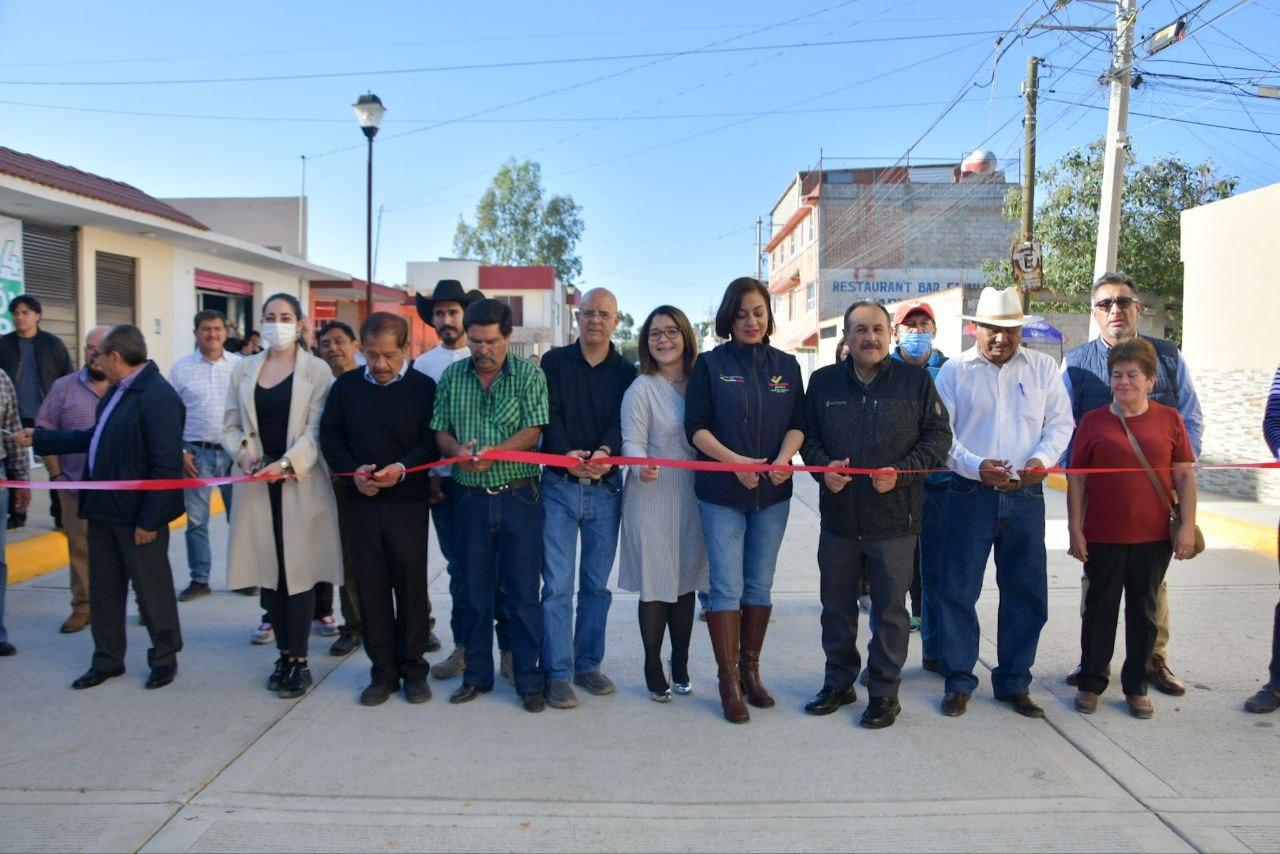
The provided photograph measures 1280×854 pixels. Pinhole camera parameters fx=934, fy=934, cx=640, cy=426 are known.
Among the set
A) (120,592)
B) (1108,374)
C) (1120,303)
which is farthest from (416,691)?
(1120,303)

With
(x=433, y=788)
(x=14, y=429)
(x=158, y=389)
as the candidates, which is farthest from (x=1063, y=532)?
(x=14, y=429)

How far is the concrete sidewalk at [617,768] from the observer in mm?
3295

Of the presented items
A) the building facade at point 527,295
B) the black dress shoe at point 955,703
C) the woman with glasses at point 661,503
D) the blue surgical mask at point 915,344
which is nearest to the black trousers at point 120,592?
the woman with glasses at point 661,503

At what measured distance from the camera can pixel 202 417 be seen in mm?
6762

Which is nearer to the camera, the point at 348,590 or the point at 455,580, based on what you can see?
the point at 455,580

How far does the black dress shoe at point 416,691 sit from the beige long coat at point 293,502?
0.69m

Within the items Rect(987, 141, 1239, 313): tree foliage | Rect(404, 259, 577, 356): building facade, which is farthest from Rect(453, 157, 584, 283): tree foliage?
Rect(987, 141, 1239, 313): tree foliage

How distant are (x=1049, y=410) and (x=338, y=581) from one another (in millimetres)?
3722

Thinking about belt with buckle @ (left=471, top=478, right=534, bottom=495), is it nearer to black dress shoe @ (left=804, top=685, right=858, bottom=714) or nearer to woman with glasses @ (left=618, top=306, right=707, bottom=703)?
woman with glasses @ (left=618, top=306, right=707, bottom=703)

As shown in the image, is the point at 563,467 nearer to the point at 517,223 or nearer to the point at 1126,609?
the point at 1126,609

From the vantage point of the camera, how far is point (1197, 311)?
11.5 metres

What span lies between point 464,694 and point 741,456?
1798 mm

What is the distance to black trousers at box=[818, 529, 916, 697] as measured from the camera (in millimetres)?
4332

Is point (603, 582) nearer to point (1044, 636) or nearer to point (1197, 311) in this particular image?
point (1044, 636)
